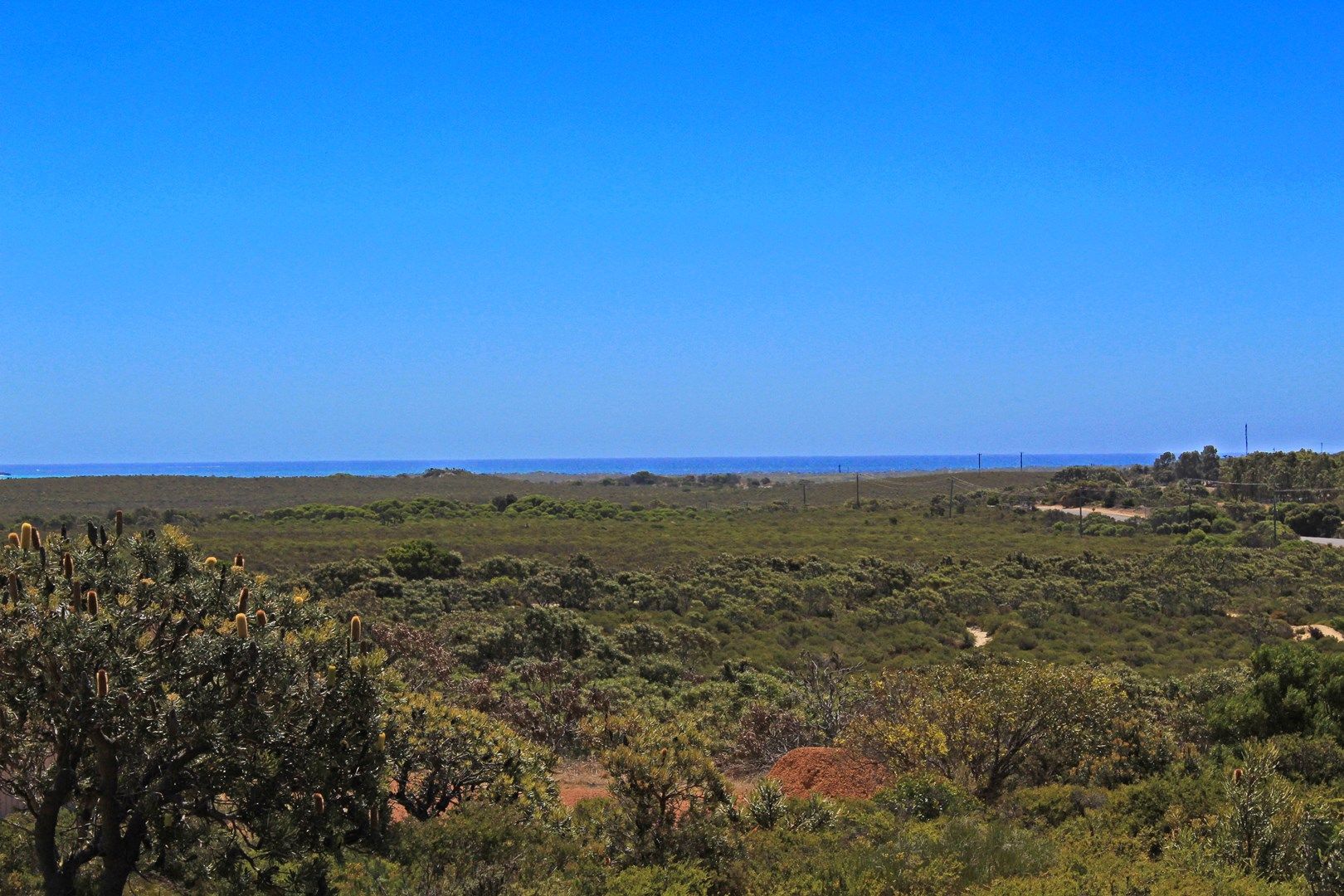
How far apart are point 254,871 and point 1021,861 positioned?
5.36 metres

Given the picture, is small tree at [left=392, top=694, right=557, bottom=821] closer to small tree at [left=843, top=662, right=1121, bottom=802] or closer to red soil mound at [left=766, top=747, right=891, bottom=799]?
red soil mound at [left=766, top=747, right=891, bottom=799]

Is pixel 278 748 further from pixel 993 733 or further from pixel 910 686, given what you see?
pixel 910 686

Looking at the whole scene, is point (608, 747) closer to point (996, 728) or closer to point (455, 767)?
point (455, 767)

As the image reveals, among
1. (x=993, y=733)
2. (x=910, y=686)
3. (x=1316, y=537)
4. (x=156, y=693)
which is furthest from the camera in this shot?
(x=1316, y=537)

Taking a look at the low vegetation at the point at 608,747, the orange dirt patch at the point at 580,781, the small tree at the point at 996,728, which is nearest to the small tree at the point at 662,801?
the low vegetation at the point at 608,747

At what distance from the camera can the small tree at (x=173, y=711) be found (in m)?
6.11

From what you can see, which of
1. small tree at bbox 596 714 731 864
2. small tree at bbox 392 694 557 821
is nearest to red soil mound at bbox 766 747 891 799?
small tree at bbox 596 714 731 864

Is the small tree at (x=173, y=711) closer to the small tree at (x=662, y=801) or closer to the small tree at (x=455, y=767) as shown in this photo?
the small tree at (x=455, y=767)

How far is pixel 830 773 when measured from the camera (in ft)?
40.4

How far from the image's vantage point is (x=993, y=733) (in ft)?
39.8

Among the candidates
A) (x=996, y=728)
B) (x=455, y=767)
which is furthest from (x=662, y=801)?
(x=996, y=728)

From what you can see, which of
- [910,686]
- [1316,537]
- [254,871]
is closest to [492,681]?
[910,686]

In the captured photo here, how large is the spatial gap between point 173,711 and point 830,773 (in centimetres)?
819

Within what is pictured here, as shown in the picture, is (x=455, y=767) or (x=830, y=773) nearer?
(x=455, y=767)
